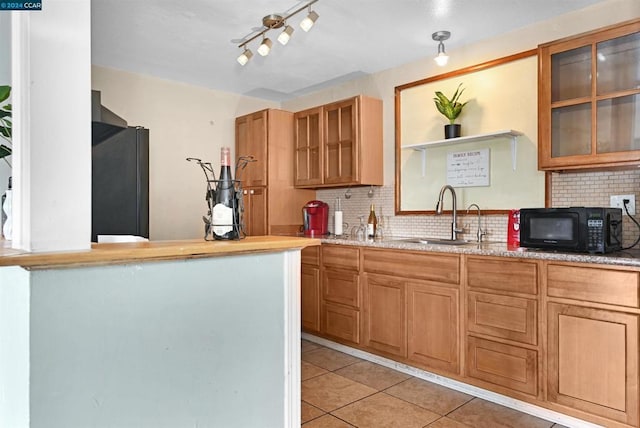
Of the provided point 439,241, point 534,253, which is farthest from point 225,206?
point 439,241

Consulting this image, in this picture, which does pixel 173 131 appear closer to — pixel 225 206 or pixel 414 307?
pixel 414 307

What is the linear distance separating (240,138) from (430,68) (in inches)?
80.5

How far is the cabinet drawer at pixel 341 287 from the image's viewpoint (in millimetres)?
3291

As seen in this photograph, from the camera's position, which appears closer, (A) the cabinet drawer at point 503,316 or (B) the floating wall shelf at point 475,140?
(A) the cabinet drawer at point 503,316

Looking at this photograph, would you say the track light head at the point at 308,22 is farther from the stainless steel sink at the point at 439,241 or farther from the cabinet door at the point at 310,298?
the cabinet door at the point at 310,298

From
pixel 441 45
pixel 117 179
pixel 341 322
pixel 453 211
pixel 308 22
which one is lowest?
pixel 341 322

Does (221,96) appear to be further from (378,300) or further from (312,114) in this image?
(378,300)

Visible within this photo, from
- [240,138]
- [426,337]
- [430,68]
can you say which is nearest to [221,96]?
[240,138]

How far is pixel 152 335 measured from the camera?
46.8 inches

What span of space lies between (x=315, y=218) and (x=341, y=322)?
1.13 meters

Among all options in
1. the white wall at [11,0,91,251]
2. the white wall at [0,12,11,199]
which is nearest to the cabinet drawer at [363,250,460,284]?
the white wall at [11,0,91,251]

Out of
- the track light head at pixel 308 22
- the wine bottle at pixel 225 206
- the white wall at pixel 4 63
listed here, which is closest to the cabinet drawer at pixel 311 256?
the track light head at pixel 308 22

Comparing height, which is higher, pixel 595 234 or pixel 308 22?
pixel 308 22

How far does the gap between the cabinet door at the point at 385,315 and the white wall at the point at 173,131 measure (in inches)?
77.6
